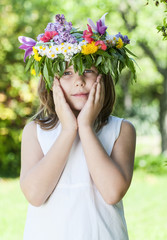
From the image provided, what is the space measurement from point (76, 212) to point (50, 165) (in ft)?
1.07

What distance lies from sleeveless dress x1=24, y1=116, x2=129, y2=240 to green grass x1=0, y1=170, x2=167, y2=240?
3805mm

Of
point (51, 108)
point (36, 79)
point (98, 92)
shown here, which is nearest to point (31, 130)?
point (51, 108)

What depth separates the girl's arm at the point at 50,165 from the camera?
242 cm

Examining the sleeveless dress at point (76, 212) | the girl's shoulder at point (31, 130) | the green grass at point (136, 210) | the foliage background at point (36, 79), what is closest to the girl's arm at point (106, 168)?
the sleeveless dress at point (76, 212)

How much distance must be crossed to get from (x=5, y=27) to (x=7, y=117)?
2.44m

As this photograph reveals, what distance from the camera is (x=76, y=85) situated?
2.54 meters

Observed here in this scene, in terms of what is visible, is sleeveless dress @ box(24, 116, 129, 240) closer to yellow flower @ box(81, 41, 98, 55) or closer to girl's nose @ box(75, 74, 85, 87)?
girl's nose @ box(75, 74, 85, 87)

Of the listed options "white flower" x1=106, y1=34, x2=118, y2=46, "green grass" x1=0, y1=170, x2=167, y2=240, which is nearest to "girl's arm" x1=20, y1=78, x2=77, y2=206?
"white flower" x1=106, y1=34, x2=118, y2=46

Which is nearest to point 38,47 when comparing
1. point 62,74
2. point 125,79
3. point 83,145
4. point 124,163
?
point 62,74

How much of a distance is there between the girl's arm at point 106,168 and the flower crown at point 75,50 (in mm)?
417

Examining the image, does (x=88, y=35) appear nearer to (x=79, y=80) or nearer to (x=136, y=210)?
(x=79, y=80)

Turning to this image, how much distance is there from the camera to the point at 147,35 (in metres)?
11.1

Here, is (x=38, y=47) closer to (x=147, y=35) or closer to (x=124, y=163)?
(x=124, y=163)

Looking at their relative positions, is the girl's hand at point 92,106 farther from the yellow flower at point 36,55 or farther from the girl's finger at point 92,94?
the yellow flower at point 36,55
